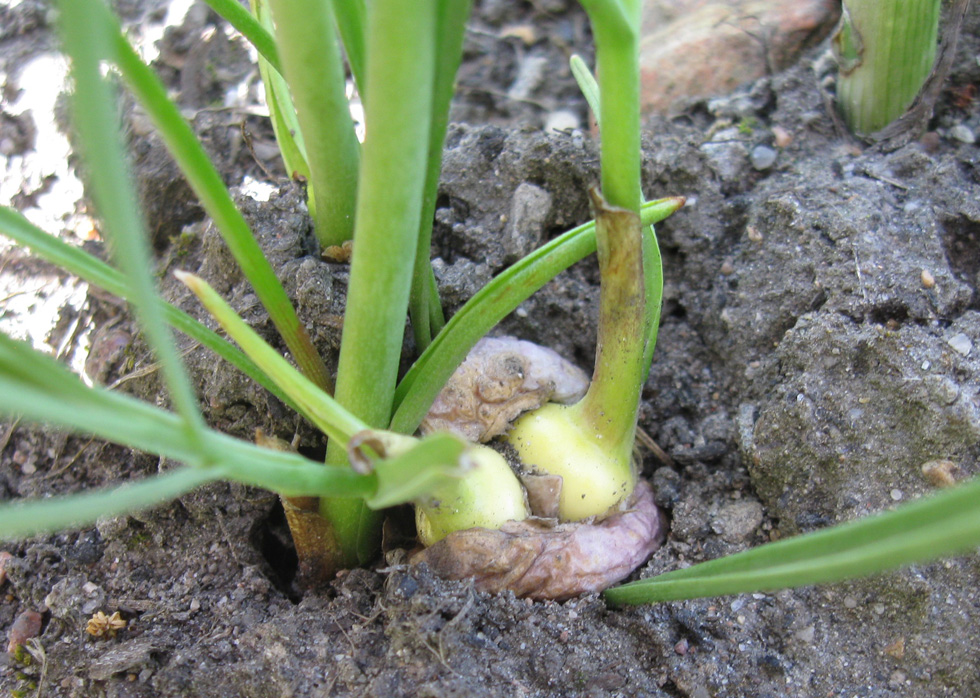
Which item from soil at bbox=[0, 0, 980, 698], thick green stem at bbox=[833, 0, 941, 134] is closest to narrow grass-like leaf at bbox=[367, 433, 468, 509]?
soil at bbox=[0, 0, 980, 698]

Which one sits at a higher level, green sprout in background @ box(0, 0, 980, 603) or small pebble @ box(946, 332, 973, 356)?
green sprout in background @ box(0, 0, 980, 603)

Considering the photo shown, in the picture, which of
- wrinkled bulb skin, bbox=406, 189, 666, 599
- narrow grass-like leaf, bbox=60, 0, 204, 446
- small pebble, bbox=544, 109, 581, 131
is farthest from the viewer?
small pebble, bbox=544, 109, 581, 131

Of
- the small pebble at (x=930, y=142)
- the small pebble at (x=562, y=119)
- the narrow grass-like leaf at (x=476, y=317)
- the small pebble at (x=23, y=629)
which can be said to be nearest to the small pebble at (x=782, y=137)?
the small pebble at (x=930, y=142)

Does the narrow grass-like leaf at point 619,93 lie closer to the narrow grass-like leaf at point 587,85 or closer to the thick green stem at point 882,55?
the narrow grass-like leaf at point 587,85

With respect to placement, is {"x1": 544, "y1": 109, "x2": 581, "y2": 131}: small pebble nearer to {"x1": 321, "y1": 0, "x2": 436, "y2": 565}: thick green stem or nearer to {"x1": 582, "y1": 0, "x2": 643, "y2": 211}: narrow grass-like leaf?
{"x1": 582, "y1": 0, "x2": 643, "y2": 211}: narrow grass-like leaf

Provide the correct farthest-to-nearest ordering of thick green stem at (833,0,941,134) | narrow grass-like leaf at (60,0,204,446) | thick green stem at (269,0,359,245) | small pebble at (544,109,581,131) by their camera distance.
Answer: small pebble at (544,109,581,131) < thick green stem at (833,0,941,134) < thick green stem at (269,0,359,245) < narrow grass-like leaf at (60,0,204,446)

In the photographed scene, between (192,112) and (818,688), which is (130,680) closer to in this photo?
(818,688)

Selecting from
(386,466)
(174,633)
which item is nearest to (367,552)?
(174,633)

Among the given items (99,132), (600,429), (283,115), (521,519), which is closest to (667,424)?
(600,429)
